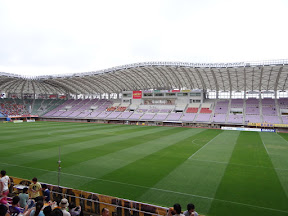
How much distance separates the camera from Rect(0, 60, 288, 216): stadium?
475 inches

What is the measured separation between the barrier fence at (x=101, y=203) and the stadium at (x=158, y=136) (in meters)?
0.06

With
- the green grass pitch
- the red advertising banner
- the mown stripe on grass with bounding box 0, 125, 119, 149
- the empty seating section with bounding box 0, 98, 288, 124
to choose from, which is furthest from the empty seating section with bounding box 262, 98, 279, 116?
the mown stripe on grass with bounding box 0, 125, 119, 149

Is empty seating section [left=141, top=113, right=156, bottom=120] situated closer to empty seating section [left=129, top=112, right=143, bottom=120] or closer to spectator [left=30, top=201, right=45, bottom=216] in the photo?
empty seating section [left=129, top=112, right=143, bottom=120]

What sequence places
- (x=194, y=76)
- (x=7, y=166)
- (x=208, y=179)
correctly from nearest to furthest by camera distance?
(x=208, y=179) < (x=7, y=166) < (x=194, y=76)

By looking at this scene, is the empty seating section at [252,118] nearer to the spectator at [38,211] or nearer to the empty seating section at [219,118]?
the empty seating section at [219,118]

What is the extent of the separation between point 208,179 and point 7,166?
16.0 m

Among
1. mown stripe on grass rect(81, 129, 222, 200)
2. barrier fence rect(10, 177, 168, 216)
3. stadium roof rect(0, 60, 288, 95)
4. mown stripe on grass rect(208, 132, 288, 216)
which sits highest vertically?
stadium roof rect(0, 60, 288, 95)

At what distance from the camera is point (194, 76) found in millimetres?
57656

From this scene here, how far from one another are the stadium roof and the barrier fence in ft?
146

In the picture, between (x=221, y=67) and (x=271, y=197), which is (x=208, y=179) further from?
(x=221, y=67)

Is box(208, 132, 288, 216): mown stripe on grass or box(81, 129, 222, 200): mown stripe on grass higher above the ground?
box(81, 129, 222, 200): mown stripe on grass

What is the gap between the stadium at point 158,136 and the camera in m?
12.1

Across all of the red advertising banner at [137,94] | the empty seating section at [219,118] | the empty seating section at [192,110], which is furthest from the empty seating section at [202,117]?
the red advertising banner at [137,94]

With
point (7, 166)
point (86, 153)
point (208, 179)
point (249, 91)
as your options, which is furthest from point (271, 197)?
point (249, 91)
